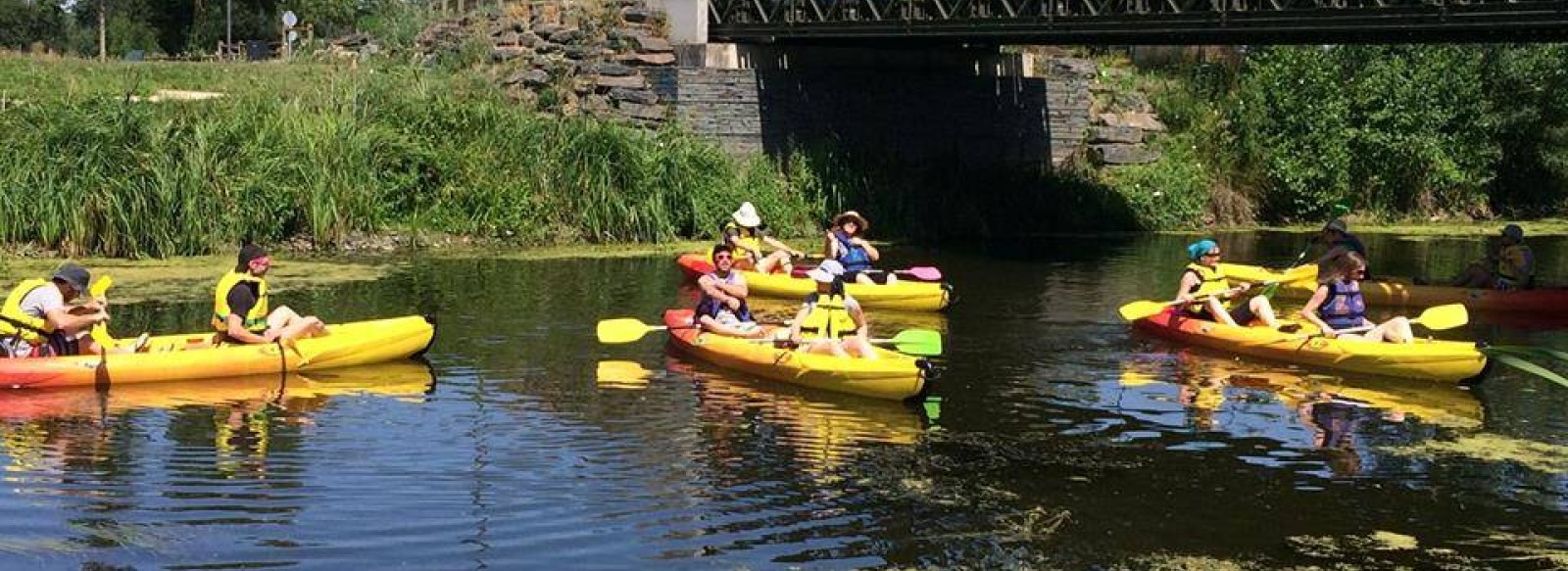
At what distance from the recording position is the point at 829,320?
14477 mm

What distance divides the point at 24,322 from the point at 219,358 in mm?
1411

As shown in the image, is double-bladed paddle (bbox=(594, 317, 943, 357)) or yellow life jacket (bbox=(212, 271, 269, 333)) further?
yellow life jacket (bbox=(212, 271, 269, 333))

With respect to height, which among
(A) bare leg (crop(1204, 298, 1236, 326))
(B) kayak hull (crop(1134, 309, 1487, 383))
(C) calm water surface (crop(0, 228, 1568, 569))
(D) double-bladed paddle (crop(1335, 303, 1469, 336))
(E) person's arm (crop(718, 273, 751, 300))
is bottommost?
(C) calm water surface (crop(0, 228, 1568, 569))

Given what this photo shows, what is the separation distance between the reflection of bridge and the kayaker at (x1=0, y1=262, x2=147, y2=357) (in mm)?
15247

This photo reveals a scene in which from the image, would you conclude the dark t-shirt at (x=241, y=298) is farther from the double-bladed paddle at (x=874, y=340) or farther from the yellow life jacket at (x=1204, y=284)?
the yellow life jacket at (x=1204, y=284)

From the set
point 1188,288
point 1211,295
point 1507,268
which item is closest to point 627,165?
point 1188,288

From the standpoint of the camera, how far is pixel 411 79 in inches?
1160

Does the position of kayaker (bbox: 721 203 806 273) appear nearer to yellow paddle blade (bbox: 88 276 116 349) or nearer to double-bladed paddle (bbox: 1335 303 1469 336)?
double-bladed paddle (bbox: 1335 303 1469 336)

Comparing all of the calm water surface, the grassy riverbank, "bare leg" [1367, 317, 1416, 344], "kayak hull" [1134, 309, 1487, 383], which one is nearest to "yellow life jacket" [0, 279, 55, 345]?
the calm water surface

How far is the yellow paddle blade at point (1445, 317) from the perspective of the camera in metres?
15.6

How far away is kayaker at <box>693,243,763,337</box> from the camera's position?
15492 mm

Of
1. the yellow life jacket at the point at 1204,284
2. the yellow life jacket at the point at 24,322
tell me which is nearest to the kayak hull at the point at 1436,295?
the yellow life jacket at the point at 1204,284

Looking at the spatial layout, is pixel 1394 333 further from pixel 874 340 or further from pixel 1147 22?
pixel 1147 22

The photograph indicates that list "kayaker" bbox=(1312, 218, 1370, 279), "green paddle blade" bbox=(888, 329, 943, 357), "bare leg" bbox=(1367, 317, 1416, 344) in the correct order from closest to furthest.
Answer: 1. "green paddle blade" bbox=(888, 329, 943, 357)
2. "bare leg" bbox=(1367, 317, 1416, 344)
3. "kayaker" bbox=(1312, 218, 1370, 279)
